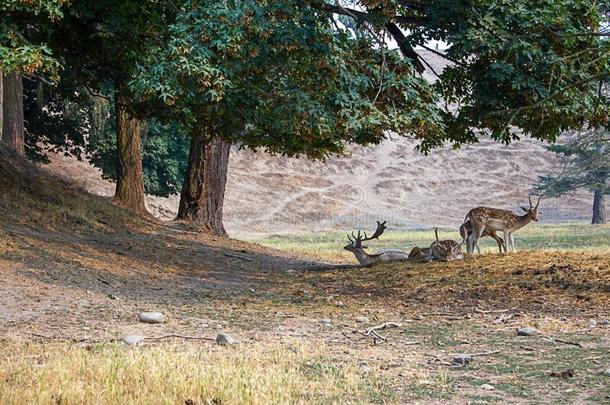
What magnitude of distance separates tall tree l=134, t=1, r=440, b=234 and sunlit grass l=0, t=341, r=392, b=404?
4467 mm

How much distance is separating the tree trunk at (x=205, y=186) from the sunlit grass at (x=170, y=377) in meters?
15.7

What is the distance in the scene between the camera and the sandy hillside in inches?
2351

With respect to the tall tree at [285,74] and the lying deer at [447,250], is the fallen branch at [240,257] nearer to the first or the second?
the lying deer at [447,250]

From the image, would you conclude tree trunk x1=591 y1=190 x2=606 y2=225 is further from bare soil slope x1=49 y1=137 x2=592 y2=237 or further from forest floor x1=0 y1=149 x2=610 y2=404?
forest floor x1=0 y1=149 x2=610 y2=404

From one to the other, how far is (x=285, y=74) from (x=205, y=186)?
37.3ft

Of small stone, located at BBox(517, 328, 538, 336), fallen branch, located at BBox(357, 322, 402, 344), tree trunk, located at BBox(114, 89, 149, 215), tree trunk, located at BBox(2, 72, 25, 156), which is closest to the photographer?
fallen branch, located at BBox(357, 322, 402, 344)

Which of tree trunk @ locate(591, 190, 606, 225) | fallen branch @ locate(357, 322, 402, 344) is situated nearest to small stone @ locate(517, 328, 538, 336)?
fallen branch @ locate(357, 322, 402, 344)

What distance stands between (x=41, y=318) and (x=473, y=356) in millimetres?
4695

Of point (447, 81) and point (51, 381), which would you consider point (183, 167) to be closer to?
point (447, 81)

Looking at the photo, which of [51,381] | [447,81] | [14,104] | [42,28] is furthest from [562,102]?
[14,104]

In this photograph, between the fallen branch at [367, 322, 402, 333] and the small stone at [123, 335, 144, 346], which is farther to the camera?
the fallen branch at [367, 322, 402, 333]

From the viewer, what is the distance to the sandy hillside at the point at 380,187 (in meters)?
59.7

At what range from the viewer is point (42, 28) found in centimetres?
1339

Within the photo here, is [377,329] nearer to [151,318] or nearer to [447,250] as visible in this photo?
[151,318]
